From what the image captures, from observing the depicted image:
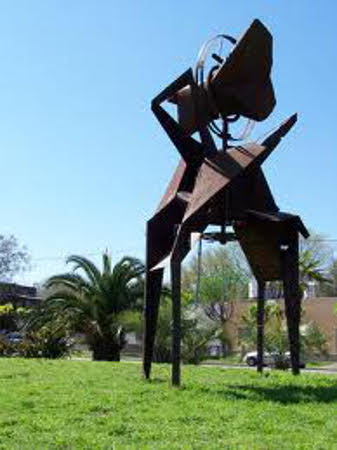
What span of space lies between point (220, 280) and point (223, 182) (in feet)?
154

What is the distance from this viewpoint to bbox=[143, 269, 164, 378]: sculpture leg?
10656 millimetres

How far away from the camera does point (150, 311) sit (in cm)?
1066

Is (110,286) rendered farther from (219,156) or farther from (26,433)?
(26,433)

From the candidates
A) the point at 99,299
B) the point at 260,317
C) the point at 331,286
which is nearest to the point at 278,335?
the point at 99,299

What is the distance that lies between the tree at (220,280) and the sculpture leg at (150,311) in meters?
41.4

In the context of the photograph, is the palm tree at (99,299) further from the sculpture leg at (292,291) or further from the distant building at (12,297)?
the distant building at (12,297)

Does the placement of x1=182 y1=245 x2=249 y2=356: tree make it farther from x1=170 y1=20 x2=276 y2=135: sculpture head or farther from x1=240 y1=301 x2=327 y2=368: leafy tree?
x1=170 y1=20 x2=276 y2=135: sculpture head

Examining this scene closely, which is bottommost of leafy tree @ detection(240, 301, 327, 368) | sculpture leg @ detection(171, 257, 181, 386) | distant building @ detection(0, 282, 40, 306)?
sculpture leg @ detection(171, 257, 181, 386)

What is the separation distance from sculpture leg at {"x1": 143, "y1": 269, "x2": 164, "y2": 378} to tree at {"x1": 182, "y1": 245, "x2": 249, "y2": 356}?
136 ft

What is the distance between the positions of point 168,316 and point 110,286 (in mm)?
2895

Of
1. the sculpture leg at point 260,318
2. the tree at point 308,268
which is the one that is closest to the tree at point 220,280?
the tree at point 308,268

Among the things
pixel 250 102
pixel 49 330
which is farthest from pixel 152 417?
pixel 49 330

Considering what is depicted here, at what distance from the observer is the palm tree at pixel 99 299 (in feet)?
78.6

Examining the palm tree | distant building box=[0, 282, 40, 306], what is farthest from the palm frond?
distant building box=[0, 282, 40, 306]
